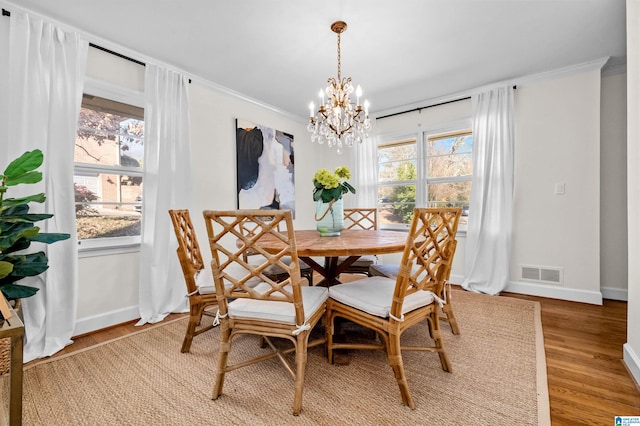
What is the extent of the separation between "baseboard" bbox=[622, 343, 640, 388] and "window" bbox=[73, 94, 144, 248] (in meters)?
3.64

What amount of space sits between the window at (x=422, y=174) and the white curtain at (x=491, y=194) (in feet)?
0.82

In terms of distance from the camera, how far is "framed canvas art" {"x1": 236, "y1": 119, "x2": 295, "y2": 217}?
348cm

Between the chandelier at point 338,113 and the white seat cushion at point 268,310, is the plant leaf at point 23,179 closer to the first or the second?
the white seat cushion at point 268,310

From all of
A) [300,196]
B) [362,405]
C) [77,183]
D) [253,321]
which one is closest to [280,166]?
[300,196]

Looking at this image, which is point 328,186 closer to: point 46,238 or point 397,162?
point 46,238

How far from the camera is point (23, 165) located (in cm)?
154

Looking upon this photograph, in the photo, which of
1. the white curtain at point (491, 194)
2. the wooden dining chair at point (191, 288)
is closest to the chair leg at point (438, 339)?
the wooden dining chair at point (191, 288)

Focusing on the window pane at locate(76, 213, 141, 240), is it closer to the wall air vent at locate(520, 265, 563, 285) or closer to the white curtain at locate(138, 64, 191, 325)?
the white curtain at locate(138, 64, 191, 325)

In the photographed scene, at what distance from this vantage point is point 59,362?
1.82 meters

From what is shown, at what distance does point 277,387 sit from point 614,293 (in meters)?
3.54

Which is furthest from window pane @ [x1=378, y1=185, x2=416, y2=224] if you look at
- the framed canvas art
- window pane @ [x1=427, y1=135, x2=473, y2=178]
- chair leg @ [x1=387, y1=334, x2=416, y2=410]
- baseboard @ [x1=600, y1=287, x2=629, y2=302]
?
chair leg @ [x1=387, y1=334, x2=416, y2=410]

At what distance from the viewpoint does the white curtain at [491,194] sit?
320 cm

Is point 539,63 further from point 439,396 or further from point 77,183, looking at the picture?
point 77,183

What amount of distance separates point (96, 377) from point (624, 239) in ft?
15.0
